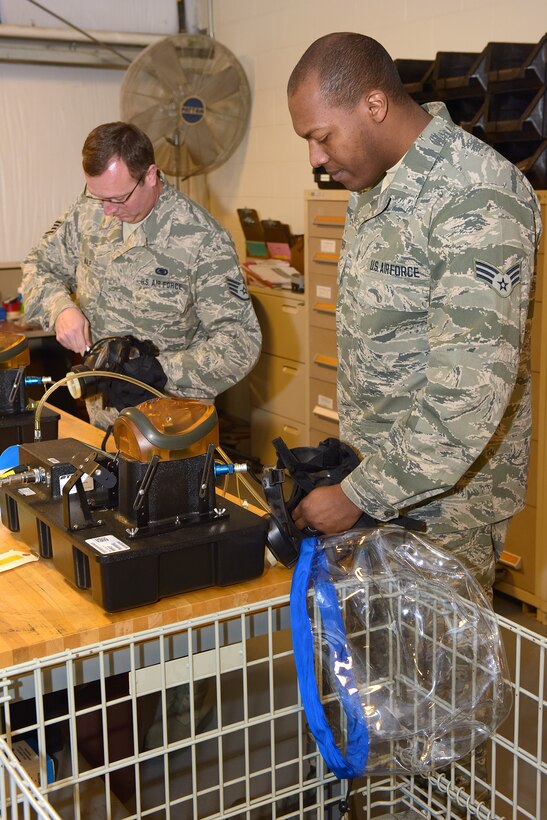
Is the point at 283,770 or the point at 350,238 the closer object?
the point at 350,238

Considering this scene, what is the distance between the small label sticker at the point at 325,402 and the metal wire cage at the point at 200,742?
1480 mm

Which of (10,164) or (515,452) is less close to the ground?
(10,164)

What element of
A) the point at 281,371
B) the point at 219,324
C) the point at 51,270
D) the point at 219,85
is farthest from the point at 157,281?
the point at 219,85

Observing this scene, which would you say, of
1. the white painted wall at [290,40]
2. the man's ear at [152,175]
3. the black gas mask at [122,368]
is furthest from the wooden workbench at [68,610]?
the white painted wall at [290,40]

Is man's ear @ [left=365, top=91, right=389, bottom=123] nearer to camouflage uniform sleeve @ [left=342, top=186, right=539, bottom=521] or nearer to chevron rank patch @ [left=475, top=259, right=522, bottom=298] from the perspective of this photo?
camouflage uniform sleeve @ [left=342, top=186, right=539, bottom=521]

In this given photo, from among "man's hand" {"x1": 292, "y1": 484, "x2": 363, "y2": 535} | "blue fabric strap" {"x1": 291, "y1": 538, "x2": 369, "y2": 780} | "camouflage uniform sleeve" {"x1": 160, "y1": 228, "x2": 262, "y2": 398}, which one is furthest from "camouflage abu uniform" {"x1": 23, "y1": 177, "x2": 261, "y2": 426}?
"blue fabric strap" {"x1": 291, "y1": 538, "x2": 369, "y2": 780}

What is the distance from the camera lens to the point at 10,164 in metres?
5.27

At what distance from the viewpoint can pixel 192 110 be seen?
4.88 m

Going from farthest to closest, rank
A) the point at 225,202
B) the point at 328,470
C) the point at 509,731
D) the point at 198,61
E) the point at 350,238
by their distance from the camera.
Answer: the point at 225,202 → the point at 198,61 → the point at 509,731 → the point at 350,238 → the point at 328,470

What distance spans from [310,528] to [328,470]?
123mm

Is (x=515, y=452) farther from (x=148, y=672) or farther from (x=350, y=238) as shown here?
(x=148, y=672)

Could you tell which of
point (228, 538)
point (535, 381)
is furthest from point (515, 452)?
point (535, 381)

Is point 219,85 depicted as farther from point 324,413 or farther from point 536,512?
point 536,512

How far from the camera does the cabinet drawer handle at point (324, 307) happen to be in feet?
13.1
